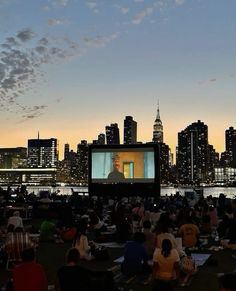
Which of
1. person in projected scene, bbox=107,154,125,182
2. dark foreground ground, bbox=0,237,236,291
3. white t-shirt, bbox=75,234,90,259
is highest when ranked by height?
person in projected scene, bbox=107,154,125,182

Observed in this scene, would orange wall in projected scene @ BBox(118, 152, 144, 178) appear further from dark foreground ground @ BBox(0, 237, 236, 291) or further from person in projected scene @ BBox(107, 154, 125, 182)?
dark foreground ground @ BBox(0, 237, 236, 291)

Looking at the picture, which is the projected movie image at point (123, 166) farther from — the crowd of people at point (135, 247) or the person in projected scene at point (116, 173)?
the crowd of people at point (135, 247)

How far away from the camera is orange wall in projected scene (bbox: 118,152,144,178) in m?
33.0

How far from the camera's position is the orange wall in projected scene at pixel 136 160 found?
33.0 meters

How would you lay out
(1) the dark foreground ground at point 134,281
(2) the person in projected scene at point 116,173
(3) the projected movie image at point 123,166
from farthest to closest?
(2) the person in projected scene at point 116,173, (3) the projected movie image at point 123,166, (1) the dark foreground ground at point 134,281

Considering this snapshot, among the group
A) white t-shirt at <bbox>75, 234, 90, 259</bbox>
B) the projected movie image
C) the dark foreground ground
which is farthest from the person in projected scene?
white t-shirt at <bbox>75, 234, 90, 259</bbox>

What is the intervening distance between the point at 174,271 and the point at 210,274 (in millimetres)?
1951

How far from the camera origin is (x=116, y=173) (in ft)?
109

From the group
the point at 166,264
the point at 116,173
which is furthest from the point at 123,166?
the point at 166,264

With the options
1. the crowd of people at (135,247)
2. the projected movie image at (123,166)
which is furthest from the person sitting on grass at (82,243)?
the projected movie image at (123,166)

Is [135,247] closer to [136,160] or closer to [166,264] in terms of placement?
[166,264]

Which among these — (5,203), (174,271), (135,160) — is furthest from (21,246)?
(135,160)

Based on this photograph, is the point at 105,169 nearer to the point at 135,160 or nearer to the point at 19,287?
the point at 135,160

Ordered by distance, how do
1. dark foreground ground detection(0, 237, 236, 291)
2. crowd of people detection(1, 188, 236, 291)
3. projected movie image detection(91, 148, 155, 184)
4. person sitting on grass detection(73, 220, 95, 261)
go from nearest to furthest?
crowd of people detection(1, 188, 236, 291) < dark foreground ground detection(0, 237, 236, 291) < person sitting on grass detection(73, 220, 95, 261) < projected movie image detection(91, 148, 155, 184)
